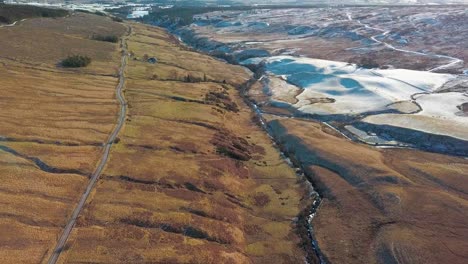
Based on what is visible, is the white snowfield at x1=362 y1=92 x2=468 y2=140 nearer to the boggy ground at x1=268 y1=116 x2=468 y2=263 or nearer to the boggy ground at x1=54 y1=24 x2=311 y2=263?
the boggy ground at x1=268 y1=116 x2=468 y2=263

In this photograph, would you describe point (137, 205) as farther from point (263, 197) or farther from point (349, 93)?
point (349, 93)

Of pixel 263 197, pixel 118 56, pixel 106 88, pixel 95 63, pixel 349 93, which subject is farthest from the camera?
pixel 118 56

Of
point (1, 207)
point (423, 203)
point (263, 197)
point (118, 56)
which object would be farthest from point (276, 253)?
point (118, 56)

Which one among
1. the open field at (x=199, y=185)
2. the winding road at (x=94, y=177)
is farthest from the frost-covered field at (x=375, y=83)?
the winding road at (x=94, y=177)

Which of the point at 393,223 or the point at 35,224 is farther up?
the point at 35,224

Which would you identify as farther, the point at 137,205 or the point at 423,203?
the point at 423,203

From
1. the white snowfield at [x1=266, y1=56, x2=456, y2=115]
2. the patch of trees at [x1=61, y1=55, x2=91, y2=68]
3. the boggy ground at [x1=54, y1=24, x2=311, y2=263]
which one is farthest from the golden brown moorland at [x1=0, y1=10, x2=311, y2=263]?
the white snowfield at [x1=266, y1=56, x2=456, y2=115]
